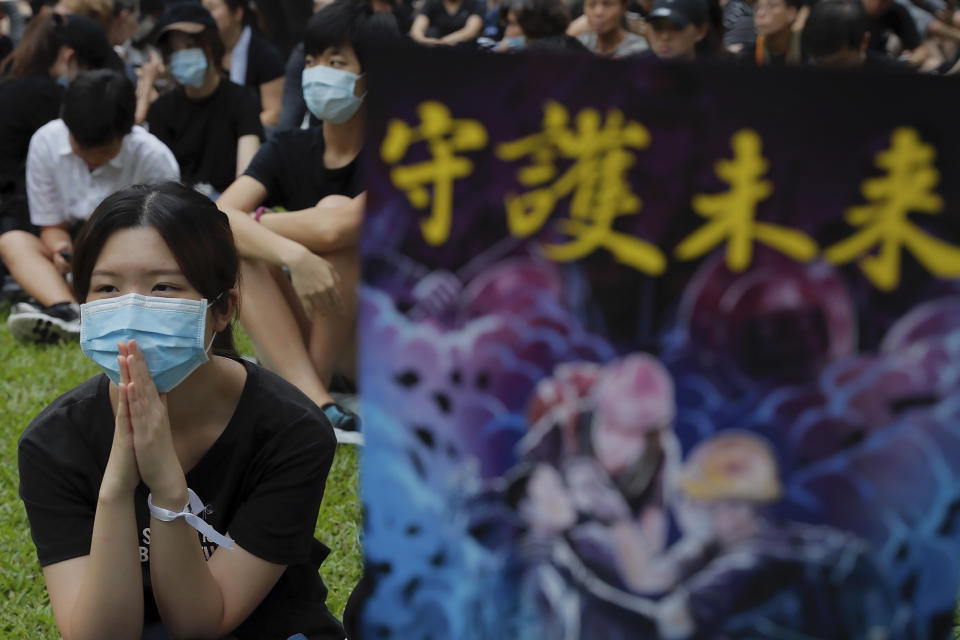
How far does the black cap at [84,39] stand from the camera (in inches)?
216

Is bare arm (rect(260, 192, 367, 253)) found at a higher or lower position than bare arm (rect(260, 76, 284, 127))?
higher

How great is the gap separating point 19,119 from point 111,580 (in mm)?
4011

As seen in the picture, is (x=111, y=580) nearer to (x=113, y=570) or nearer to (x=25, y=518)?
(x=113, y=570)

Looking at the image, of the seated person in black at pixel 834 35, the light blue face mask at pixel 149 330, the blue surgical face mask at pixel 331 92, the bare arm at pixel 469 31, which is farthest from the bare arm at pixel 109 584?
the bare arm at pixel 469 31

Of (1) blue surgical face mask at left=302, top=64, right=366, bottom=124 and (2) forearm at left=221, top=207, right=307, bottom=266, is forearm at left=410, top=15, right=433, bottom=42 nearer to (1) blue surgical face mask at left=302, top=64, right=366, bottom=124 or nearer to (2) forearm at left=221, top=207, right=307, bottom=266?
(1) blue surgical face mask at left=302, top=64, right=366, bottom=124

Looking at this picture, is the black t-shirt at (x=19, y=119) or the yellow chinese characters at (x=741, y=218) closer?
the yellow chinese characters at (x=741, y=218)

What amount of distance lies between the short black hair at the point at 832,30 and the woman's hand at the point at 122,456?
2.73 meters

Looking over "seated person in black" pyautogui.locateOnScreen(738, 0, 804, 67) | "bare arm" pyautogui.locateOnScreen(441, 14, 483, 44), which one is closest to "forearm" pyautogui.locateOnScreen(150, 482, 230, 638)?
"seated person in black" pyautogui.locateOnScreen(738, 0, 804, 67)

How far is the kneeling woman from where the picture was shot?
5.73 ft

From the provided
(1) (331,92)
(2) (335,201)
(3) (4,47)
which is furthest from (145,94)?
(2) (335,201)

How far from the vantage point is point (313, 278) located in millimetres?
3393

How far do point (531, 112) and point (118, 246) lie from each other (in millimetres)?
838

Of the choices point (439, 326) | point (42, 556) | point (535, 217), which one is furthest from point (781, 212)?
point (42, 556)

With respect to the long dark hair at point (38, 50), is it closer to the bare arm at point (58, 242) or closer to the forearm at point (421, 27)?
the bare arm at point (58, 242)
